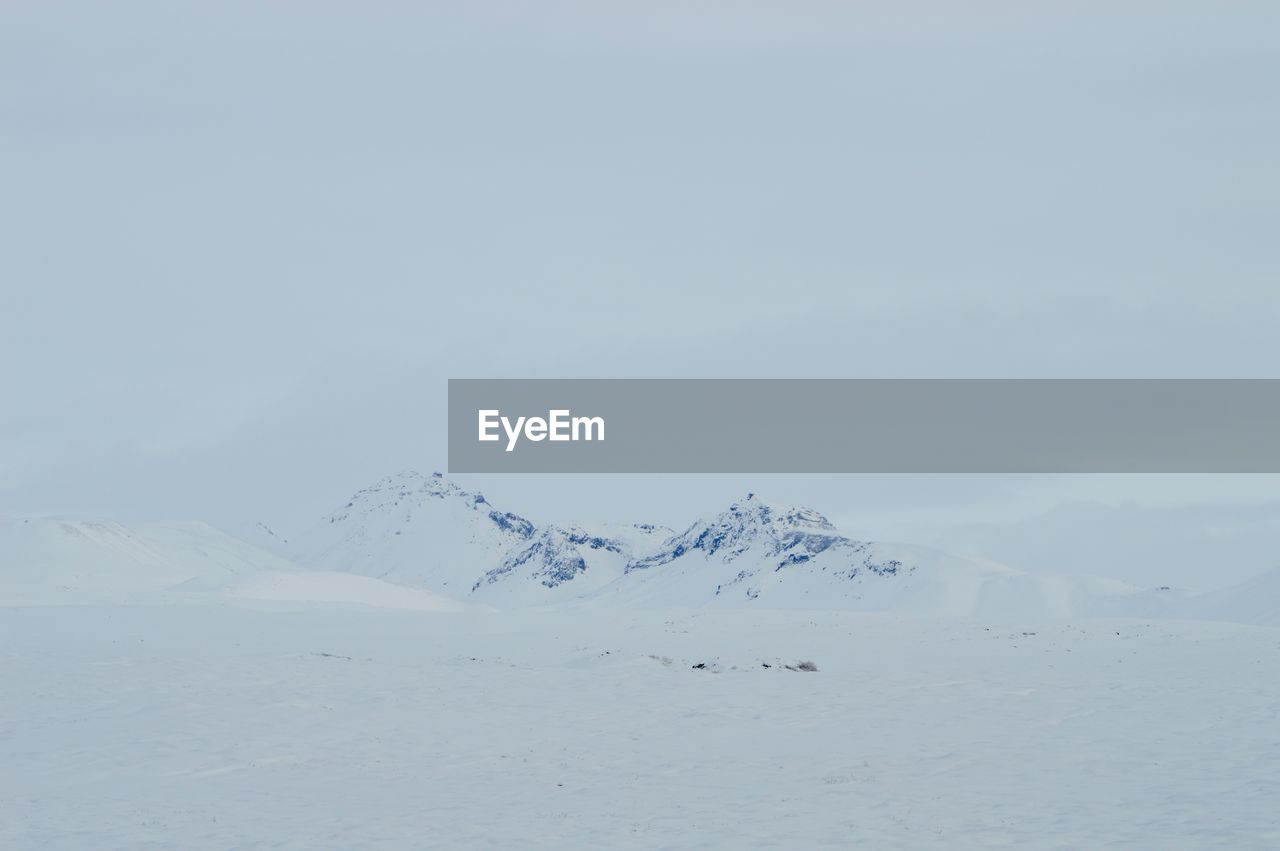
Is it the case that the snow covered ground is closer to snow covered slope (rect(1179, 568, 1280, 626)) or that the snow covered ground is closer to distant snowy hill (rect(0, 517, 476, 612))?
distant snowy hill (rect(0, 517, 476, 612))

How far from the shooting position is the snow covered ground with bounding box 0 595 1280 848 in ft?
64.0

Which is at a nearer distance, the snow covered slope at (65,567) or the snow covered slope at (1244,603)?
the snow covered slope at (65,567)

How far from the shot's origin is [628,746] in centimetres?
2697

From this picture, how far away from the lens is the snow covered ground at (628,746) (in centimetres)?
1950

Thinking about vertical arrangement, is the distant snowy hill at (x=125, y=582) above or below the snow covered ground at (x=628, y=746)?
below

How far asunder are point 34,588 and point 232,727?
Answer: 73288 millimetres

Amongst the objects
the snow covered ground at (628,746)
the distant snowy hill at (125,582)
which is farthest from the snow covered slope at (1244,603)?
the snow covered ground at (628,746)

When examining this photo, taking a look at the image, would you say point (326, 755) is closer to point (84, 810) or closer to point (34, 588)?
point (84, 810)

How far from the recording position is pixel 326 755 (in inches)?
1025

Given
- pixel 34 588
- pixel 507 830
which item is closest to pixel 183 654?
pixel 507 830

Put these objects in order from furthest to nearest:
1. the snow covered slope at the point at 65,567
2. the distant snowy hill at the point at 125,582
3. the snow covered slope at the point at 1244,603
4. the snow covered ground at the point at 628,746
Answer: the snow covered slope at the point at 1244,603 → the snow covered slope at the point at 65,567 → the distant snowy hill at the point at 125,582 → the snow covered ground at the point at 628,746

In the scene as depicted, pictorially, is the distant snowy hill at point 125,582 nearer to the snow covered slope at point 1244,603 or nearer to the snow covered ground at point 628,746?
the snow covered ground at point 628,746

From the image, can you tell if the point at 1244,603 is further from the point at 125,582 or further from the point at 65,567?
the point at 65,567

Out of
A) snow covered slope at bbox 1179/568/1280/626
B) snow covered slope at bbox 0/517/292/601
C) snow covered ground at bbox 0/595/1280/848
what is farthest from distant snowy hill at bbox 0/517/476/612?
snow covered slope at bbox 1179/568/1280/626
